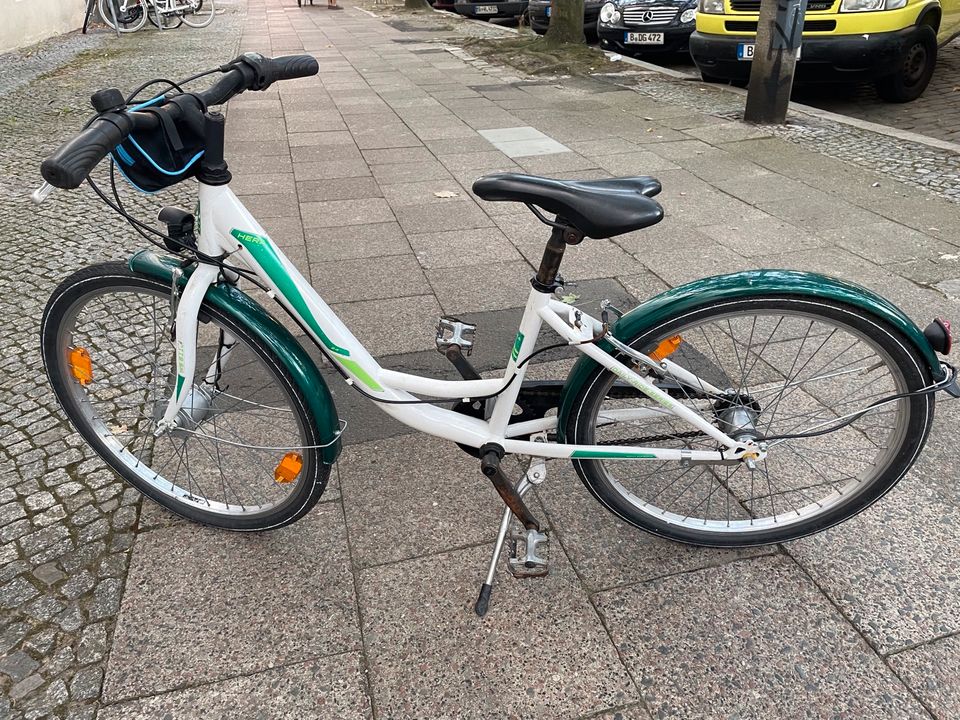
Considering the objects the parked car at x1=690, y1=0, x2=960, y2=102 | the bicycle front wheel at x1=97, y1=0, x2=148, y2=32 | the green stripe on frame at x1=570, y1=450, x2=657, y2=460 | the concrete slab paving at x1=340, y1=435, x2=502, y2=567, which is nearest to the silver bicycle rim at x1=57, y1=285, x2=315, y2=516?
the concrete slab paving at x1=340, y1=435, x2=502, y2=567

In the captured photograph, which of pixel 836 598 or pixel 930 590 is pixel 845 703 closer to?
pixel 836 598

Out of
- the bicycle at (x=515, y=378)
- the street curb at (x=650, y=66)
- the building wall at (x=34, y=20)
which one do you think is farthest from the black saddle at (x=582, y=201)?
the building wall at (x=34, y=20)

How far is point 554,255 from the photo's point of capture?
177 centimetres

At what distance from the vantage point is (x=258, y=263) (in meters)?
1.87

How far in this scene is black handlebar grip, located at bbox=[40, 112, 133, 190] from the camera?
1426mm

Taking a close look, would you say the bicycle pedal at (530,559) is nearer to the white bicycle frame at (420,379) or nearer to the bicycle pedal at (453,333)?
the white bicycle frame at (420,379)

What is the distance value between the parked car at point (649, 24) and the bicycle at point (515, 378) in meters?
8.34

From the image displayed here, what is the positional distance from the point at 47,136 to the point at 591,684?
7.13 m

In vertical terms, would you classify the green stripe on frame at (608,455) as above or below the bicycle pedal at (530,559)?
above

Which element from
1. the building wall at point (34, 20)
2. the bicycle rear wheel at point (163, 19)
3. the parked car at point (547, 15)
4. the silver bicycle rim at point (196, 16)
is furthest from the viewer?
the silver bicycle rim at point (196, 16)

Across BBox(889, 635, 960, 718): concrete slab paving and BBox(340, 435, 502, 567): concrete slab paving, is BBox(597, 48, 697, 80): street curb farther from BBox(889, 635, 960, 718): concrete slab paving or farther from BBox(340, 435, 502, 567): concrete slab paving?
BBox(889, 635, 960, 718): concrete slab paving

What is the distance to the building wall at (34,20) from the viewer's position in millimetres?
11609

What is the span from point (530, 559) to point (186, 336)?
3.70 ft

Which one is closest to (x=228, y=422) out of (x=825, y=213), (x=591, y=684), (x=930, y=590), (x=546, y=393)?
(x=546, y=393)
